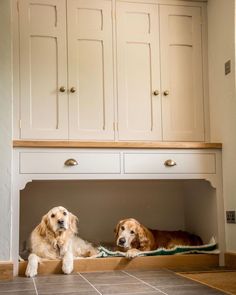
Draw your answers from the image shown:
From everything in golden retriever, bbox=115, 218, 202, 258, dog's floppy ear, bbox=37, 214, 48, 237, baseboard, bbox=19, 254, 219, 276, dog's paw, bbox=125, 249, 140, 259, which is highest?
dog's floppy ear, bbox=37, 214, 48, 237

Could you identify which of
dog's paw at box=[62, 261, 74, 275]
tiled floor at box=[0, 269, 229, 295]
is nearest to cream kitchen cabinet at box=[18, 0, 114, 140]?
dog's paw at box=[62, 261, 74, 275]

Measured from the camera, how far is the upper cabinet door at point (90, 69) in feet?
11.1

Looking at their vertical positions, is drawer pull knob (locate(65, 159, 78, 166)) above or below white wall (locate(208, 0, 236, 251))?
below

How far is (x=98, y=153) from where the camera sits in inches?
127

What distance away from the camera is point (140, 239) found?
3340 millimetres

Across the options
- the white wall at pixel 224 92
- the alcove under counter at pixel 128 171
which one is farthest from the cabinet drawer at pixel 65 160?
the white wall at pixel 224 92

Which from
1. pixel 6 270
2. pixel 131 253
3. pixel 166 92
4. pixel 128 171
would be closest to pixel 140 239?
pixel 131 253

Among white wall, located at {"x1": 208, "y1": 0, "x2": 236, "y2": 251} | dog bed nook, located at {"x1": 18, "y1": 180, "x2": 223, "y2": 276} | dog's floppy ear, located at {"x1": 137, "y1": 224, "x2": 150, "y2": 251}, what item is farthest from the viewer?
dog bed nook, located at {"x1": 18, "y1": 180, "x2": 223, "y2": 276}

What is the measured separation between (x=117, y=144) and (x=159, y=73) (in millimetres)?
706

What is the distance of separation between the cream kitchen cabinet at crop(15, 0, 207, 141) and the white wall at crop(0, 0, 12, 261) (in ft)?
0.92

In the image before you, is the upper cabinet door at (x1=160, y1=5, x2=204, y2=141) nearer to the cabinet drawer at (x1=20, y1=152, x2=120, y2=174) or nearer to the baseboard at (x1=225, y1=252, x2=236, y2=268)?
the cabinet drawer at (x1=20, y1=152, x2=120, y2=174)

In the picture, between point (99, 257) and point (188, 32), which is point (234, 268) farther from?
point (188, 32)

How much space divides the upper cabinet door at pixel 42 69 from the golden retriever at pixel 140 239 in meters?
0.78

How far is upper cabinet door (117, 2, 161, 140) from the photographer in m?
3.48
